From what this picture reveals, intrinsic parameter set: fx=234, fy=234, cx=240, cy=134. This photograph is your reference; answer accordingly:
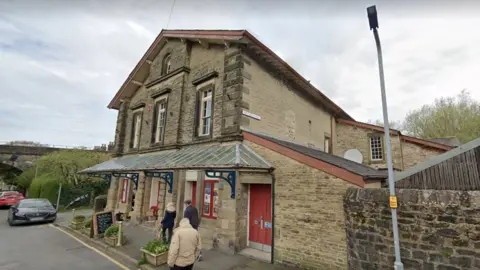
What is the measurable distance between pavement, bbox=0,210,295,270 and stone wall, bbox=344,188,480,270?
2.38 metres

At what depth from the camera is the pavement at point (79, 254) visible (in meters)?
6.88

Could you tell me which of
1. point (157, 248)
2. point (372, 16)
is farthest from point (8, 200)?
point (372, 16)

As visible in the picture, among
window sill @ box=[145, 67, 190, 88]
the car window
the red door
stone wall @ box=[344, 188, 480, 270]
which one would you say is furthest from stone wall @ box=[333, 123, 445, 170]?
the car window

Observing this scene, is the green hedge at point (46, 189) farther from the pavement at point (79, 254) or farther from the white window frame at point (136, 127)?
the white window frame at point (136, 127)

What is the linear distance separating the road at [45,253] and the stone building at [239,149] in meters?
3.31

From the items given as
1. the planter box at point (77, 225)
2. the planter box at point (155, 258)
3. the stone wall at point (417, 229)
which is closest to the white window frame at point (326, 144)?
the stone wall at point (417, 229)

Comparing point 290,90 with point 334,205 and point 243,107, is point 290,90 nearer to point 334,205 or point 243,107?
point 243,107

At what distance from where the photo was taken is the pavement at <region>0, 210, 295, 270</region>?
6.88 m

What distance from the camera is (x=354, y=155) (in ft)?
49.8

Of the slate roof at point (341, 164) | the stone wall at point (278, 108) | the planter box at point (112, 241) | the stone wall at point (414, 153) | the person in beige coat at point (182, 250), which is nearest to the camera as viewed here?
the person in beige coat at point (182, 250)

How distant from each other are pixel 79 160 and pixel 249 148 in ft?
75.4

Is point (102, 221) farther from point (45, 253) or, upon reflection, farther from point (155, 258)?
Answer: point (155, 258)

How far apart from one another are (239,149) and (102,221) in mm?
7059

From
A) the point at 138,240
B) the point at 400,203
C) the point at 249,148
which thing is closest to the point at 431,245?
the point at 400,203
